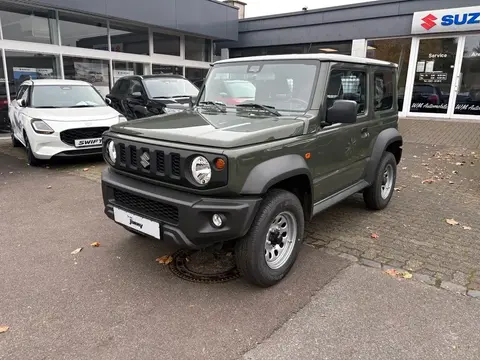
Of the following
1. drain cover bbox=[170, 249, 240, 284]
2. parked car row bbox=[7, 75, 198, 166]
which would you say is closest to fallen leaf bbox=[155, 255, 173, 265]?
drain cover bbox=[170, 249, 240, 284]

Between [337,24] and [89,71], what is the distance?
31.7 ft

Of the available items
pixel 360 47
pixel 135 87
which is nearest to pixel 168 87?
pixel 135 87

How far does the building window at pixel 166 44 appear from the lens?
14.8 m

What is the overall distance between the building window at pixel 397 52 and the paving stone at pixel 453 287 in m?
12.3

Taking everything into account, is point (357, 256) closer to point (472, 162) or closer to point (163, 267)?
point (163, 267)

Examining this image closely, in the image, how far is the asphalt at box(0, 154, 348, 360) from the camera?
2.57 meters

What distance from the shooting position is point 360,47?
48.4 ft

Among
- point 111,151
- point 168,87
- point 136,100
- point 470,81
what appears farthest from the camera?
point 470,81

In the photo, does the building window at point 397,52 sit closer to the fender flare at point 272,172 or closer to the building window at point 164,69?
the building window at point 164,69

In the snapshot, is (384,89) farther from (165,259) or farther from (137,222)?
(137,222)

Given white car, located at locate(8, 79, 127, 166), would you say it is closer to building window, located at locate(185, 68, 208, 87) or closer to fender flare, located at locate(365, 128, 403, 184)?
fender flare, located at locate(365, 128, 403, 184)

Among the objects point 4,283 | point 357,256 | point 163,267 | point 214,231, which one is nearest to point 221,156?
point 214,231

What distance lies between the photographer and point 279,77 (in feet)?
12.6

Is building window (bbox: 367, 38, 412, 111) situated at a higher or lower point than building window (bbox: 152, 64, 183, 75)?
higher
